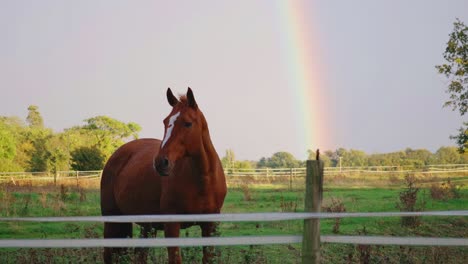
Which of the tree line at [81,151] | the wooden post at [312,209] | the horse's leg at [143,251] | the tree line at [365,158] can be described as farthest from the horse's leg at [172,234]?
the tree line at [365,158]

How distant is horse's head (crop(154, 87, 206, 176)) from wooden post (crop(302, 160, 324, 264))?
7.14ft

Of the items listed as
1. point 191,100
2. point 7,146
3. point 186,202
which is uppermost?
point 7,146

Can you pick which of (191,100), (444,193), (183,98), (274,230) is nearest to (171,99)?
(183,98)

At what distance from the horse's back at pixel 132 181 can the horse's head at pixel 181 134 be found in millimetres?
1081

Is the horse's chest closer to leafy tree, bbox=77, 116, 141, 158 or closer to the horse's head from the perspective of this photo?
the horse's head

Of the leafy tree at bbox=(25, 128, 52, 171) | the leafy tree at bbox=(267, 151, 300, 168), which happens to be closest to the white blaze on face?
the leafy tree at bbox=(25, 128, 52, 171)

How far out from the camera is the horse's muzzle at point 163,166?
6.95 meters

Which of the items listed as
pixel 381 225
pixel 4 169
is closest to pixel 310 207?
pixel 381 225

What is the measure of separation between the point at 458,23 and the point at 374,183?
13.3 meters

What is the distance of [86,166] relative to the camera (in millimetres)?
51906

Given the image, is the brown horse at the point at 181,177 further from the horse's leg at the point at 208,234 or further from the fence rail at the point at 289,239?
the fence rail at the point at 289,239

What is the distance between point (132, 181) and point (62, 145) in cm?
6866

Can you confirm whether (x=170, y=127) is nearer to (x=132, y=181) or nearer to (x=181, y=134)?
(x=181, y=134)

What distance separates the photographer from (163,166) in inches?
274
